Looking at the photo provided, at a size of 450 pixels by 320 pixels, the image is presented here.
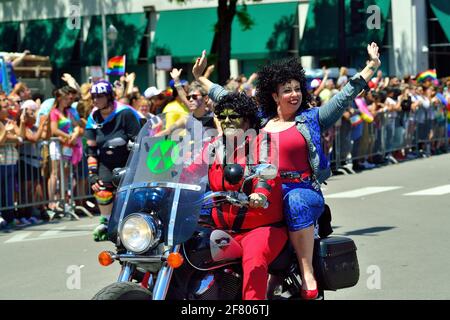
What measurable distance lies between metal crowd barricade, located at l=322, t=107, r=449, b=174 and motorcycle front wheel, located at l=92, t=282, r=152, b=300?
42.9ft

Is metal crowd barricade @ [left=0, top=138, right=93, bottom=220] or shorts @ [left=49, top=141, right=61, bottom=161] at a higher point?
shorts @ [left=49, top=141, right=61, bottom=161]

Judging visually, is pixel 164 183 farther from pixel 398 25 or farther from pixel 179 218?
pixel 398 25

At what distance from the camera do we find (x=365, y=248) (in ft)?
34.8

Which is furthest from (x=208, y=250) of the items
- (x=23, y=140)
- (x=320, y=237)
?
(x=23, y=140)

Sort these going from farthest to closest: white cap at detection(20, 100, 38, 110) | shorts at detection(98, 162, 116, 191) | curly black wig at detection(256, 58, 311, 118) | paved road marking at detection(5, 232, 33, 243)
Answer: white cap at detection(20, 100, 38, 110), paved road marking at detection(5, 232, 33, 243), shorts at detection(98, 162, 116, 191), curly black wig at detection(256, 58, 311, 118)

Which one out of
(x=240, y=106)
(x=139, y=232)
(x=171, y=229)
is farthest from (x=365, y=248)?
(x=139, y=232)

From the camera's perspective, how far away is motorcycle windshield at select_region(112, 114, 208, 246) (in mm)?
5770

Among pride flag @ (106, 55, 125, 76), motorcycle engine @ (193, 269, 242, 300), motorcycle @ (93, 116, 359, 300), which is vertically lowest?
motorcycle engine @ (193, 269, 242, 300)

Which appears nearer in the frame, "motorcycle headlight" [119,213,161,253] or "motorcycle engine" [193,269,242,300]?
"motorcycle headlight" [119,213,161,253]

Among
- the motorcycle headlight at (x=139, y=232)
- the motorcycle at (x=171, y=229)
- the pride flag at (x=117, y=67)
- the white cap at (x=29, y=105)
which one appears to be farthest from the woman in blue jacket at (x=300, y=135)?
the pride flag at (x=117, y=67)

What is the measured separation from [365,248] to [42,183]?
18.4 ft

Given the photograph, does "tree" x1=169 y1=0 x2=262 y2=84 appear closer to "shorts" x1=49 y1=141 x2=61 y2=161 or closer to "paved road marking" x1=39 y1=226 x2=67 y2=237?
"shorts" x1=49 y1=141 x2=61 y2=161

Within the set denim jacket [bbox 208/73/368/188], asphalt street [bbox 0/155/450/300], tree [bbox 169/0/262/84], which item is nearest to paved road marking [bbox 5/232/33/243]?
asphalt street [bbox 0/155/450/300]

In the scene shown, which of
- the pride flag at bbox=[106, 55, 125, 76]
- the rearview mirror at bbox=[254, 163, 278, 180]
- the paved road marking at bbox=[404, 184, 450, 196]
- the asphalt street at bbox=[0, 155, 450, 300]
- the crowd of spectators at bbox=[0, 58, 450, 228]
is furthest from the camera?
the pride flag at bbox=[106, 55, 125, 76]
